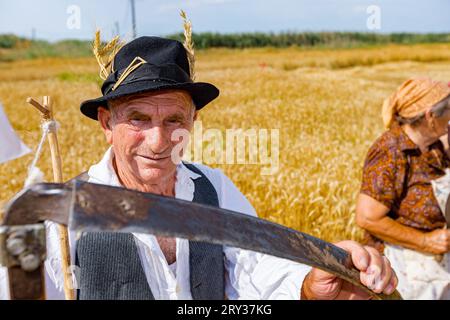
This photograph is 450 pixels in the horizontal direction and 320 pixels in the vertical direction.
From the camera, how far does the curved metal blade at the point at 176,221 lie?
85 cm

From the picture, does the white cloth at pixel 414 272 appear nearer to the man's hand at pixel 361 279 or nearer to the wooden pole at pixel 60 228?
the man's hand at pixel 361 279

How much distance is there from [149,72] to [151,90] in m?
0.09

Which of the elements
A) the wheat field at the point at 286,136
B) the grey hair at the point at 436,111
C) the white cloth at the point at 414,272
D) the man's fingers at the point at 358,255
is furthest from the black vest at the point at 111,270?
the grey hair at the point at 436,111

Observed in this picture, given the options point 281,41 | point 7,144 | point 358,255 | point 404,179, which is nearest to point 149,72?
point 358,255

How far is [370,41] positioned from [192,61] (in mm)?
28926

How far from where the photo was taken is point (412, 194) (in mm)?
2957

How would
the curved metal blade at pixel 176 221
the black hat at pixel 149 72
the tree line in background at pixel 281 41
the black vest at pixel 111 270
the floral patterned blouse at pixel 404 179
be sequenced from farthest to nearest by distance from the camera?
the tree line in background at pixel 281 41 < the floral patterned blouse at pixel 404 179 < the black hat at pixel 149 72 < the black vest at pixel 111 270 < the curved metal blade at pixel 176 221

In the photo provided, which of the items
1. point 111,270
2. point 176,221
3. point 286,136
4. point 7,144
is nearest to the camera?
point 176,221

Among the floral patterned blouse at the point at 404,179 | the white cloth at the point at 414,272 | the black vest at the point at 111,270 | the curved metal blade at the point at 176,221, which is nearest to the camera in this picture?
the curved metal blade at the point at 176,221

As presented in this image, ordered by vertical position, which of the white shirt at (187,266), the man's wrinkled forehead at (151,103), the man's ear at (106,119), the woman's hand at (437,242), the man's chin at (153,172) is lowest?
the woman's hand at (437,242)

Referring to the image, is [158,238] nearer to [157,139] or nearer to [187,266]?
[187,266]

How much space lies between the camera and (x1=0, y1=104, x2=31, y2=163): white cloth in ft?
8.18
